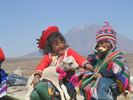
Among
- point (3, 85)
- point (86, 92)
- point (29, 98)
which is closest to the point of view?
point (86, 92)

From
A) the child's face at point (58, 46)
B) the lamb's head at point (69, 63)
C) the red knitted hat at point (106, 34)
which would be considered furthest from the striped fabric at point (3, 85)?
the red knitted hat at point (106, 34)

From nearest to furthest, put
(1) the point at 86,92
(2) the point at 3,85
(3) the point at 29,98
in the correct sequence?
(1) the point at 86,92 → (3) the point at 29,98 → (2) the point at 3,85

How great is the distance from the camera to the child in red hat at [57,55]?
5621 millimetres

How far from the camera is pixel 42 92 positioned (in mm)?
5531

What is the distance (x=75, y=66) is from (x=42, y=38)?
2.08 feet

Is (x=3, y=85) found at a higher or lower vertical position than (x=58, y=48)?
lower

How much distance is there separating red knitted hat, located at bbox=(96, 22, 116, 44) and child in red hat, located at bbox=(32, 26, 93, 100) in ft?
1.14

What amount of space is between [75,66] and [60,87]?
322 millimetres

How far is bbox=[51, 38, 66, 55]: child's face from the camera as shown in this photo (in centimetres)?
579

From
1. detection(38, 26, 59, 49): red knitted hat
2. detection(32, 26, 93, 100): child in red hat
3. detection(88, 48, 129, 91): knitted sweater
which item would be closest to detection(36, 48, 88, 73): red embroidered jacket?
detection(32, 26, 93, 100): child in red hat

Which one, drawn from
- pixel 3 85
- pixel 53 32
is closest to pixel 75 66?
pixel 53 32

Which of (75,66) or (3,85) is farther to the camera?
(3,85)

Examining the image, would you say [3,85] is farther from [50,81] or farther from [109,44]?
[109,44]

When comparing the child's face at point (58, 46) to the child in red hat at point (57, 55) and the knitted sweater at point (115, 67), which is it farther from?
the knitted sweater at point (115, 67)
